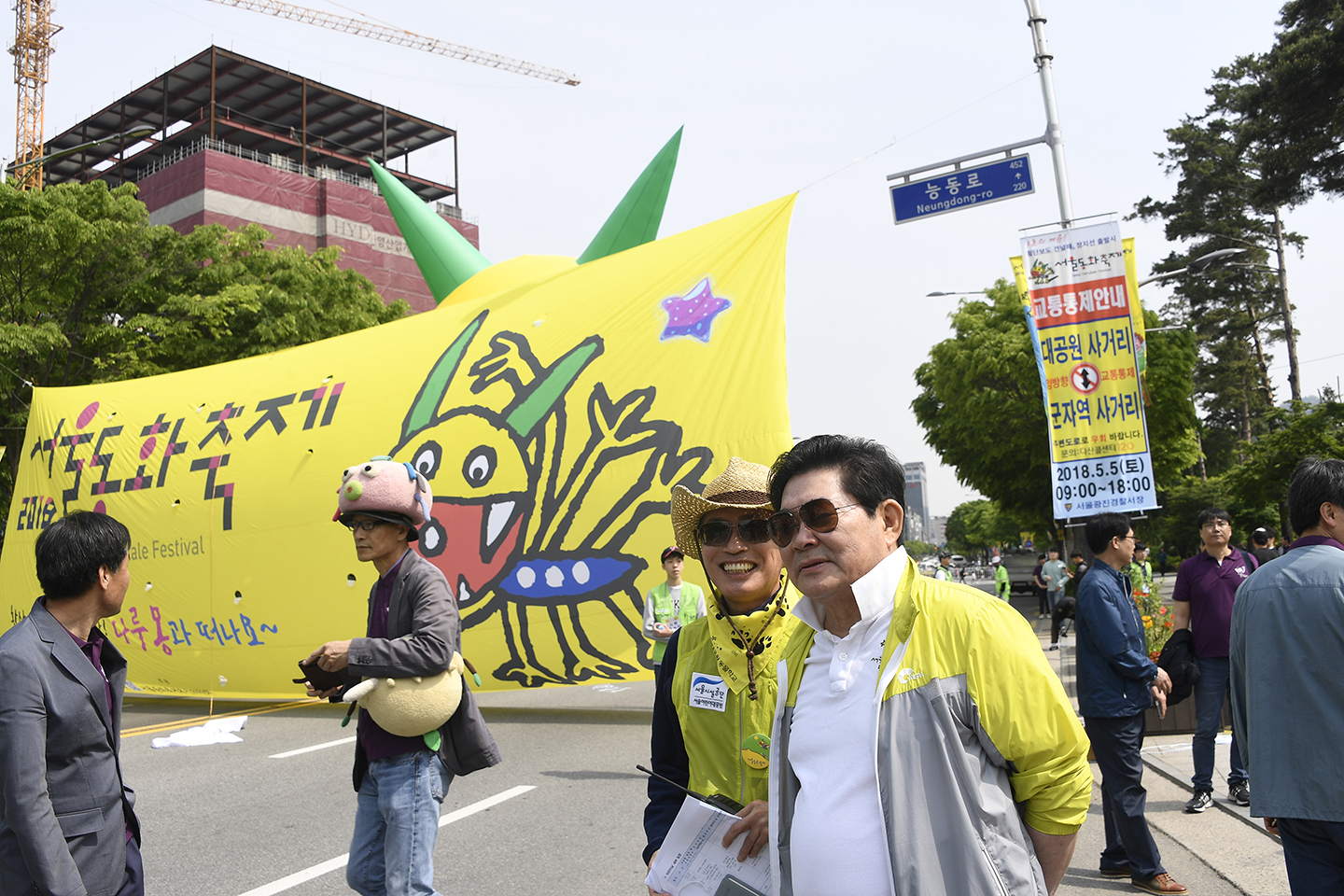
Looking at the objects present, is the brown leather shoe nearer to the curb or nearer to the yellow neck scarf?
the curb

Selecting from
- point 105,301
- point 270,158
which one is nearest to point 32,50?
point 270,158

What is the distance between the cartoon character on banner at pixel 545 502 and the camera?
8.48m

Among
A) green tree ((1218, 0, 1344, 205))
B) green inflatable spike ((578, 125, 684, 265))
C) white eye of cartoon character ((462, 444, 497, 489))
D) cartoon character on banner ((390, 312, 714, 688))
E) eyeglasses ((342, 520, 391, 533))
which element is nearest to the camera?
eyeglasses ((342, 520, 391, 533))

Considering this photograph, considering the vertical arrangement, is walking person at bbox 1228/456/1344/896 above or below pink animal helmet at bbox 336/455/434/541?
below

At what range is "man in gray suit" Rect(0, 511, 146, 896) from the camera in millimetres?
2566

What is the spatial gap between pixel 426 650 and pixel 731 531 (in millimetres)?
1308

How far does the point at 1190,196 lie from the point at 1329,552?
36.7 meters

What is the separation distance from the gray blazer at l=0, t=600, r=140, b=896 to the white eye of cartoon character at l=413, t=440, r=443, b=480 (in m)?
6.49

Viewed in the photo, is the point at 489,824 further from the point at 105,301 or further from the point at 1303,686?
the point at 105,301

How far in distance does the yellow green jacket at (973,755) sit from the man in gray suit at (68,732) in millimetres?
2167

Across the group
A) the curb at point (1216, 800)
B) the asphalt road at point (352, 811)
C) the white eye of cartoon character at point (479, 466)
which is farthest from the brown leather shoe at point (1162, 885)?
the white eye of cartoon character at point (479, 466)

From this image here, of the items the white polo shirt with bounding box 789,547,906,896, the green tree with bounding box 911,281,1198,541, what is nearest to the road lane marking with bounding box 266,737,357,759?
the white polo shirt with bounding box 789,547,906,896

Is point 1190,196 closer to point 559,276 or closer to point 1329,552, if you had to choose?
point 559,276

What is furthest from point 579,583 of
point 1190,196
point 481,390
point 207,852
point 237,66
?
point 237,66
